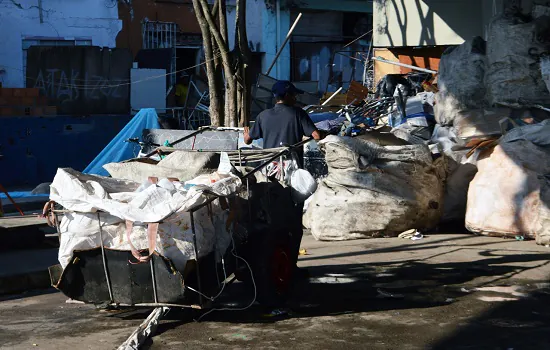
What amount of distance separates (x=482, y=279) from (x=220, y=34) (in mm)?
6919

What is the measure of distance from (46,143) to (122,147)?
3.65 meters

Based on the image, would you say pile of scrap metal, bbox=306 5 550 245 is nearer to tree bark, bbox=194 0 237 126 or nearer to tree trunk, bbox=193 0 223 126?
tree bark, bbox=194 0 237 126

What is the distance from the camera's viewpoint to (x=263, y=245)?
251 inches

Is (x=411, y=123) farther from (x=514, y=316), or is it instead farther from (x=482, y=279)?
(x=514, y=316)

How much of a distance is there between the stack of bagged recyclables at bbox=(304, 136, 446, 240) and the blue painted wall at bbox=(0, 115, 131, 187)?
9.42 m

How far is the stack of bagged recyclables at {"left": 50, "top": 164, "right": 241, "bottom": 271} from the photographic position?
5.54 metres

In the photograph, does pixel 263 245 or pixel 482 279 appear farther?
pixel 482 279

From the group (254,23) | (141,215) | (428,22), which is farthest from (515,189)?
(254,23)

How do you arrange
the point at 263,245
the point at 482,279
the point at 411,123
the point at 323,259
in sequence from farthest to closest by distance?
the point at 411,123 < the point at 323,259 < the point at 482,279 < the point at 263,245

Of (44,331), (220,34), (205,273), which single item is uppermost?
(220,34)

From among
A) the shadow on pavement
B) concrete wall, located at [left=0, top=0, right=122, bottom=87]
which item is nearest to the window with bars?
concrete wall, located at [left=0, top=0, right=122, bottom=87]

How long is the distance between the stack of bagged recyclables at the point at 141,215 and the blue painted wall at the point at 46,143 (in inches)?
460

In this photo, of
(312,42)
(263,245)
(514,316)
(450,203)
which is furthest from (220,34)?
(312,42)

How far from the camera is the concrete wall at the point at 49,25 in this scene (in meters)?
23.1
